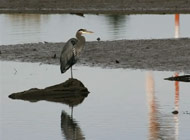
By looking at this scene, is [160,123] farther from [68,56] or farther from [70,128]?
[68,56]

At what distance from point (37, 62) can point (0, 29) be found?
743 inches

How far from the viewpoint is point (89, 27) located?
46.7 meters

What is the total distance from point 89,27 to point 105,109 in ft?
96.3

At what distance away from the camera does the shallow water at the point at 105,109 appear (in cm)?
1477

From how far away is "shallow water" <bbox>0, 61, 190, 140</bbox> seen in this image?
14766mm

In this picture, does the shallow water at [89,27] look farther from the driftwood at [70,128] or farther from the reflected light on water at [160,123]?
the driftwood at [70,128]

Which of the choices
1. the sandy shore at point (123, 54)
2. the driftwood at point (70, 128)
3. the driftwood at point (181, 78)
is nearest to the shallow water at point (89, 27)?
the sandy shore at point (123, 54)

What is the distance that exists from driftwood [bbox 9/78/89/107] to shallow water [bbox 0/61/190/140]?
0.28m

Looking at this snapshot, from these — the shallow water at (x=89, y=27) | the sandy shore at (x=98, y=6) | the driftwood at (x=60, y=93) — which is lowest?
the driftwood at (x=60, y=93)

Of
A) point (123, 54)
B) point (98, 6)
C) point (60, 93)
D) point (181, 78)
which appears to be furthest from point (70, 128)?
point (98, 6)

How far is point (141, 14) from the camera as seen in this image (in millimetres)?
58312

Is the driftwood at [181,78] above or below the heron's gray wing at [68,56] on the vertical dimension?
below

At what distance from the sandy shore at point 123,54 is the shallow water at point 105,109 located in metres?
1.45

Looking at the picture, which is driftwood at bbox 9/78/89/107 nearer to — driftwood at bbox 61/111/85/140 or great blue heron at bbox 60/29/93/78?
great blue heron at bbox 60/29/93/78
